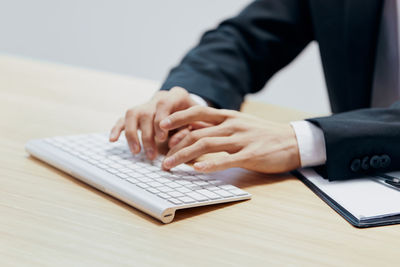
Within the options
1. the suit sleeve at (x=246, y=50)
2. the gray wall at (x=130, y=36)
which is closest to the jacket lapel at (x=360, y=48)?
the suit sleeve at (x=246, y=50)

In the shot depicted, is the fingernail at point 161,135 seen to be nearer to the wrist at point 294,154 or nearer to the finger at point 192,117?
the finger at point 192,117

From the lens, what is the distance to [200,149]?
2.78ft

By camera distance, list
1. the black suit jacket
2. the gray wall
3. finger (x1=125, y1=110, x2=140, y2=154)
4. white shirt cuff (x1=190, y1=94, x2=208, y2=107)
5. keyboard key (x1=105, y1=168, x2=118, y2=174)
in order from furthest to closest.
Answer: the gray wall
the black suit jacket
white shirt cuff (x1=190, y1=94, x2=208, y2=107)
finger (x1=125, y1=110, x2=140, y2=154)
keyboard key (x1=105, y1=168, x2=118, y2=174)

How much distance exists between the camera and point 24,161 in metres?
0.89

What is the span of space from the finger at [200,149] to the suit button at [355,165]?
7.5 inches

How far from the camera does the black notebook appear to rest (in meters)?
0.69

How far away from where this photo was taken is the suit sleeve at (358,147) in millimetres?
838

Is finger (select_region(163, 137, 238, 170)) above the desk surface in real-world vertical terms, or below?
above

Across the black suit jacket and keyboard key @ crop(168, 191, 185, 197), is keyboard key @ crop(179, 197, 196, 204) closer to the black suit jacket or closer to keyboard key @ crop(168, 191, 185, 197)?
keyboard key @ crop(168, 191, 185, 197)

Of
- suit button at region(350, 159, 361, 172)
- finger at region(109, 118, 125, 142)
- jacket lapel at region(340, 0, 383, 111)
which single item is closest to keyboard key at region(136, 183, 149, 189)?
finger at region(109, 118, 125, 142)

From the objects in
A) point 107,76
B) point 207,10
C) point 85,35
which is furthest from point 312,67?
point 107,76

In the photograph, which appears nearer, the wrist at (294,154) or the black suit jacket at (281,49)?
the wrist at (294,154)

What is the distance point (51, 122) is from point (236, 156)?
474 mm

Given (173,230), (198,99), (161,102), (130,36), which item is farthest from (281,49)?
(130,36)
